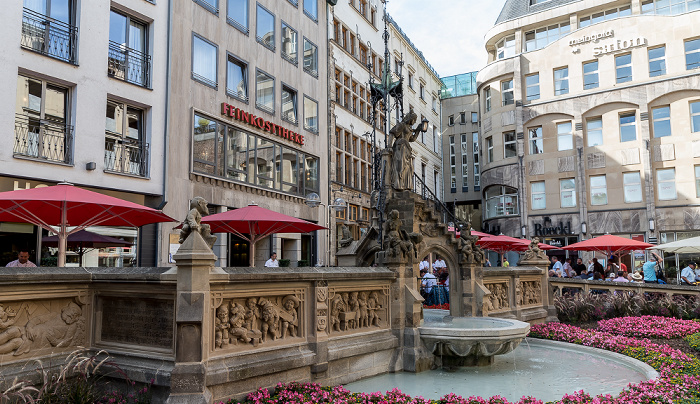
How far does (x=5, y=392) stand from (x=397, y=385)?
18.3ft

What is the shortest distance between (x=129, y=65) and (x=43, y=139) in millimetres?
4235

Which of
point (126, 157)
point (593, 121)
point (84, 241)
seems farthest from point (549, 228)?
point (84, 241)

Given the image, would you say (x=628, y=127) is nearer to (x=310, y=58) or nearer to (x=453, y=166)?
(x=310, y=58)

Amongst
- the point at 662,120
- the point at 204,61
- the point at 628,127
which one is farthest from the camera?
the point at 628,127

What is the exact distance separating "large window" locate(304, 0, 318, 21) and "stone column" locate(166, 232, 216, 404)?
24842 millimetres

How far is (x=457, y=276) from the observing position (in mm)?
13109

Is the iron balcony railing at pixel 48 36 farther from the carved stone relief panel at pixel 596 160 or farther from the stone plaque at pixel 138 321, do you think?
the carved stone relief panel at pixel 596 160

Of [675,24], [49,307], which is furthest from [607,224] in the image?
[49,307]

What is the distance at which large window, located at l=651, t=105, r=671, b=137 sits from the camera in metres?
35.4

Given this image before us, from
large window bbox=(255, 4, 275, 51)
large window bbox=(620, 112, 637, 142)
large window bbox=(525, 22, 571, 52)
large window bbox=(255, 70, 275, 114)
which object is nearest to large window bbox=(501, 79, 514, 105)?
large window bbox=(525, 22, 571, 52)

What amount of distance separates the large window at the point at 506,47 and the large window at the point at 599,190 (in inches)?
440

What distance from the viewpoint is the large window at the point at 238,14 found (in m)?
23.8

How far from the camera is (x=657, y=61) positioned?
1417 inches

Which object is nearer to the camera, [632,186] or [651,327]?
[651,327]
